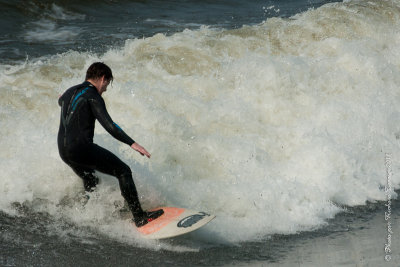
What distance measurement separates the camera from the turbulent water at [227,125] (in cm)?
636

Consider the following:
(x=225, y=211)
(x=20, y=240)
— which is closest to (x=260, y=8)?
(x=225, y=211)

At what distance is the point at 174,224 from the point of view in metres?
5.63

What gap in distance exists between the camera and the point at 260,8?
17.7 metres

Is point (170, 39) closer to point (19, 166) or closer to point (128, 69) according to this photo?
point (128, 69)

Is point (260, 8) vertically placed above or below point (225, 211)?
above

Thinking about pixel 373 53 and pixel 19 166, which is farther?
pixel 373 53

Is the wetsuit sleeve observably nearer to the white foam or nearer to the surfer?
the surfer

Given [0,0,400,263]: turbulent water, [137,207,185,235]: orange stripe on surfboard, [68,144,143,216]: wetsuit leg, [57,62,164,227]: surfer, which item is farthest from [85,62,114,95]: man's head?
[137,207,185,235]: orange stripe on surfboard

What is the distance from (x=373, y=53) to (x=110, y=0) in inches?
335

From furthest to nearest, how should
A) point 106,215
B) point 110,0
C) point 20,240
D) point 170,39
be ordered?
point 110,0
point 170,39
point 106,215
point 20,240

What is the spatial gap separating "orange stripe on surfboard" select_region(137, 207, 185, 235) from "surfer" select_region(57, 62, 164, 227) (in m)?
0.06

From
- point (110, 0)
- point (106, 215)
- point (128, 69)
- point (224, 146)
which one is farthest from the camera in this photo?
point (110, 0)

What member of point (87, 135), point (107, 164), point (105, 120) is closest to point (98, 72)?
point (105, 120)

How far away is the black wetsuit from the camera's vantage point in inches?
211
